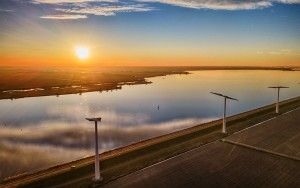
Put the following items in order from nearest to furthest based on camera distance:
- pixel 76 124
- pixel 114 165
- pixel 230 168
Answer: pixel 230 168, pixel 114 165, pixel 76 124

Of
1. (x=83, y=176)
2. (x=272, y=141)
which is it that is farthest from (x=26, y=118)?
(x=272, y=141)

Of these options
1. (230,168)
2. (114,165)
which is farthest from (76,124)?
(230,168)

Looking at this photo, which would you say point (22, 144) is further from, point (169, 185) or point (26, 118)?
point (169, 185)

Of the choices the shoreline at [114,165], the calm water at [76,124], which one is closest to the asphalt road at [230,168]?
the shoreline at [114,165]

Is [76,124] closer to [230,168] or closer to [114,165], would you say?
[114,165]

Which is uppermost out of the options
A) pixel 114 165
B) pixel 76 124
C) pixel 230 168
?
pixel 230 168

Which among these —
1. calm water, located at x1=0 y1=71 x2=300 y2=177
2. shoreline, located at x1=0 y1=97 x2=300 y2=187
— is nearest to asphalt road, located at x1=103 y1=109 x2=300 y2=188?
shoreline, located at x1=0 y1=97 x2=300 y2=187

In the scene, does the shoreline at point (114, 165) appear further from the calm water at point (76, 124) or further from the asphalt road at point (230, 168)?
the calm water at point (76, 124)

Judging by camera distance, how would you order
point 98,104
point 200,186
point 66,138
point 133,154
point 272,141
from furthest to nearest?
point 98,104 → point 66,138 → point 272,141 → point 133,154 → point 200,186
